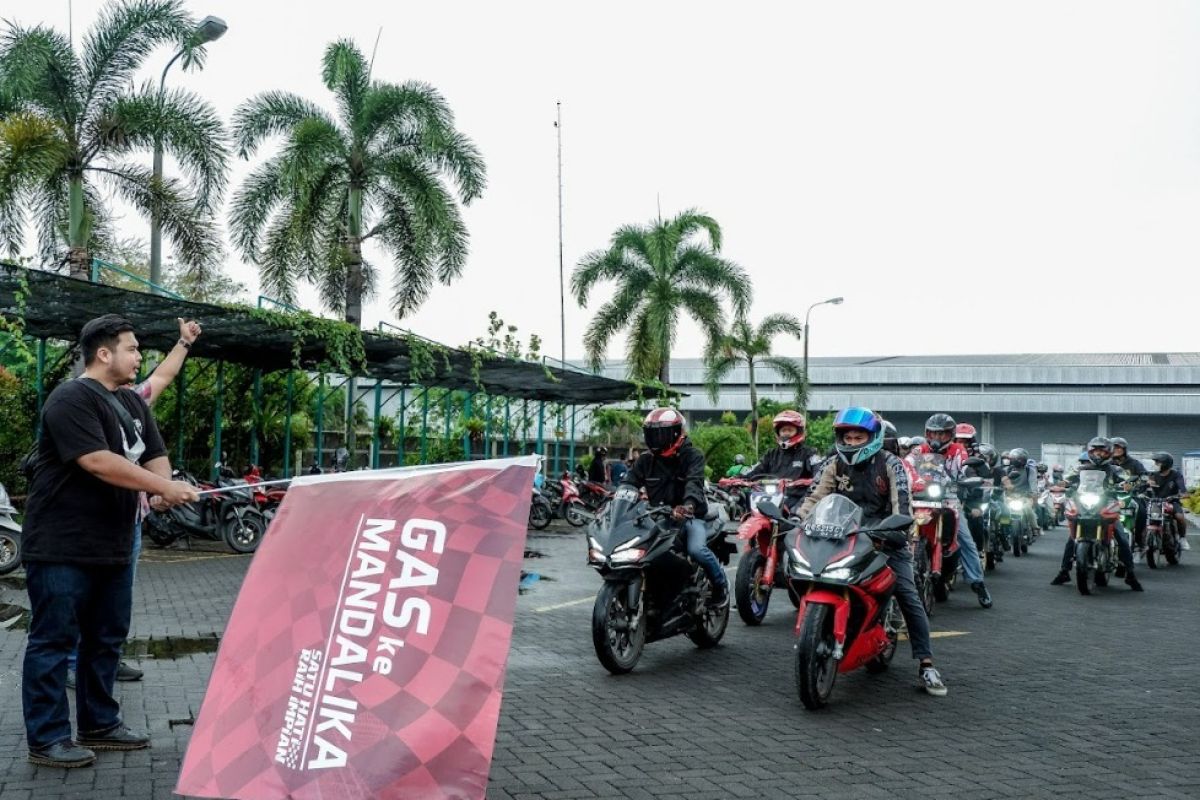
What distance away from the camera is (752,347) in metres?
42.3

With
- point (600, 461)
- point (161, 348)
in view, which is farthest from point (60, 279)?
point (600, 461)

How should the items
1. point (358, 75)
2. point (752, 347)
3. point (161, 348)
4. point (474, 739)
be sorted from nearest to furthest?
point (474, 739) < point (161, 348) < point (358, 75) < point (752, 347)

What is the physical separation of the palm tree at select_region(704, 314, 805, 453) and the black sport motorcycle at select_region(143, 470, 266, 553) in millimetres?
23558

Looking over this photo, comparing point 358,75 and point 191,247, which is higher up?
point 358,75

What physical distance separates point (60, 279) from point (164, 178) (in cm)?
838

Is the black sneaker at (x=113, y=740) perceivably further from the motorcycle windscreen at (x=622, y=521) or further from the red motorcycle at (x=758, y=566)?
the red motorcycle at (x=758, y=566)

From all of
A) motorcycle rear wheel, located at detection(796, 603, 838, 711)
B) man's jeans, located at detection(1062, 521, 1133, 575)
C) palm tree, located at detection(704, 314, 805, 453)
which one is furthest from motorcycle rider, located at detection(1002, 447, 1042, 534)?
palm tree, located at detection(704, 314, 805, 453)

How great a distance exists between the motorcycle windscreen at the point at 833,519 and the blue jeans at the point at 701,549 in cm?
136

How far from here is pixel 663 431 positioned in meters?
7.93

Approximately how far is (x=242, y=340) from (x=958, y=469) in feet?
37.9

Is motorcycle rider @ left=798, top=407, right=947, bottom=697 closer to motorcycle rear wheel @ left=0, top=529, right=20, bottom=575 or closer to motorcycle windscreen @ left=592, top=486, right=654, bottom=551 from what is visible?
motorcycle windscreen @ left=592, top=486, right=654, bottom=551

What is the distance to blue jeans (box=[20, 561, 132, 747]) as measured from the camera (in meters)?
4.79

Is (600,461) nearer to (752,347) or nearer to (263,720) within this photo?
(752,347)

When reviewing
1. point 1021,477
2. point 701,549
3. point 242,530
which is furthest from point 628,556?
point 1021,477
